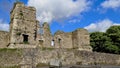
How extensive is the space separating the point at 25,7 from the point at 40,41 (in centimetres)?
640

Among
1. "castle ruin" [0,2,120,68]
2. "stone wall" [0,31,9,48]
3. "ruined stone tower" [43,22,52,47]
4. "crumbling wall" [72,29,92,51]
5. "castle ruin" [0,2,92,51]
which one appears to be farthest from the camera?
"crumbling wall" [72,29,92,51]

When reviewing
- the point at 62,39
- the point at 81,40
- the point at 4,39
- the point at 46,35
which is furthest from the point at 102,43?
the point at 4,39

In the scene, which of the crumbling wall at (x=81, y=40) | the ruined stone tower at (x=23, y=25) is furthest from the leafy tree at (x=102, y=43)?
the ruined stone tower at (x=23, y=25)

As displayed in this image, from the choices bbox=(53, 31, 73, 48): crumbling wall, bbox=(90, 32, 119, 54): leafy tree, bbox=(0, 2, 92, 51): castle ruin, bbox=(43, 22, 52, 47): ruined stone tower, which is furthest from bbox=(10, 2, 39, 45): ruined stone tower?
bbox=(90, 32, 119, 54): leafy tree

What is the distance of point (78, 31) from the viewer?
119 ft

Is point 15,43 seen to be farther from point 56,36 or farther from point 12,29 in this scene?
point 56,36

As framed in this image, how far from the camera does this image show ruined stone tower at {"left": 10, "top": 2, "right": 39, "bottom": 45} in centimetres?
2841

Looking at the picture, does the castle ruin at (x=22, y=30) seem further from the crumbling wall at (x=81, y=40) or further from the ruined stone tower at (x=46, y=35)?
the crumbling wall at (x=81, y=40)

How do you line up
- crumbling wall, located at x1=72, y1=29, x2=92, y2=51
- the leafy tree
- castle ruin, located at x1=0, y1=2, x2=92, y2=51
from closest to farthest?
castle ruin, located at x1=0, y1=2, x2=92, y2=51 < crumbling wall, located at x1=72, y1=29, x2=92, y2=51 < the leafy tree

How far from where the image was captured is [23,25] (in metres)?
29.0

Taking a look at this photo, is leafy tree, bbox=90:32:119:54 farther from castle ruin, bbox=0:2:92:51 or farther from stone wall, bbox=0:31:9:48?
stone wall, bbox=0:31:9:48

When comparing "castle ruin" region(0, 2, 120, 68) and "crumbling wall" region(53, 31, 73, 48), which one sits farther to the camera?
"crumbling wall" region(53, 31, 73, 48)

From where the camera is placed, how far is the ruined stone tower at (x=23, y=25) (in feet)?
93.2

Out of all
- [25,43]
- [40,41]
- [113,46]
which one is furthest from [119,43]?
[25,43]
